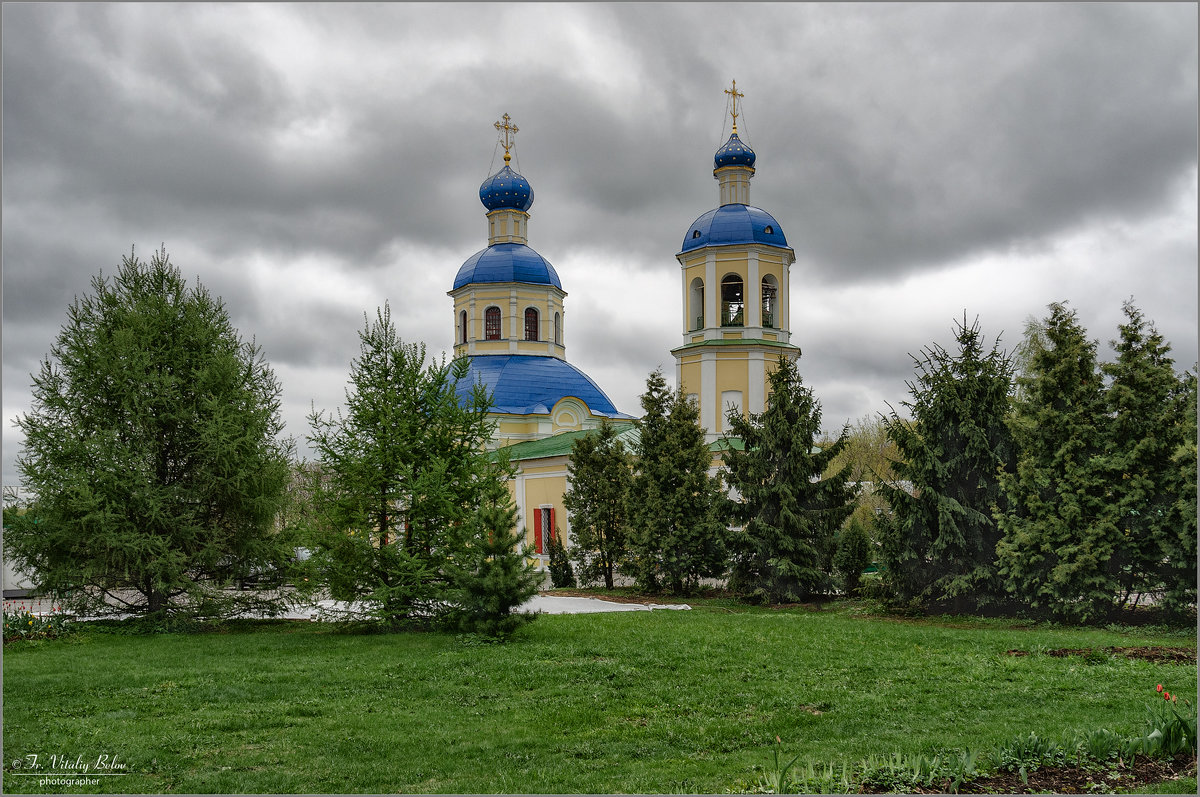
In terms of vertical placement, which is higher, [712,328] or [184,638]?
[712,328]

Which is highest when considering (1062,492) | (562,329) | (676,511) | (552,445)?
(562,329)

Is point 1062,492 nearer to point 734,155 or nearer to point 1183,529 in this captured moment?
point 1183,529

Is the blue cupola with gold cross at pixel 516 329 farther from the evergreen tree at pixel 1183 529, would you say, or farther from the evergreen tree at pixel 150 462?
the evergreen tree at pixel 1183 529

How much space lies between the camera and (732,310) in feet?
90.3

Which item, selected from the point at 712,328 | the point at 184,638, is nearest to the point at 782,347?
the point at 712,328

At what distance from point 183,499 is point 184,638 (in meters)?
2.28

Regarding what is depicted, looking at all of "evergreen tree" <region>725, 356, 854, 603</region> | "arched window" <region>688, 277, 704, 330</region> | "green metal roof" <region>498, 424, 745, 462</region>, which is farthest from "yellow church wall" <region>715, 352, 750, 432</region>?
"evergreen tree" <region>725, 356, 854, 603</region>

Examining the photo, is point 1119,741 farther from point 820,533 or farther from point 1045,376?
point 820,533

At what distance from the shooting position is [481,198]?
40.1 metres

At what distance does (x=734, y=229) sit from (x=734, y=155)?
3093 mm

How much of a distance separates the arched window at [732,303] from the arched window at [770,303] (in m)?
0.73

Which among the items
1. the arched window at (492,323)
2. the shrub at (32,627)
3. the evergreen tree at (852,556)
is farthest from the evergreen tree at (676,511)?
the arched window at (492,323)

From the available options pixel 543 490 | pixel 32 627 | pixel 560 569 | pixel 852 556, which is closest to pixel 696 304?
pixel 543 490

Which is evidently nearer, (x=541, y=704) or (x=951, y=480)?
(x=541, y=704)
